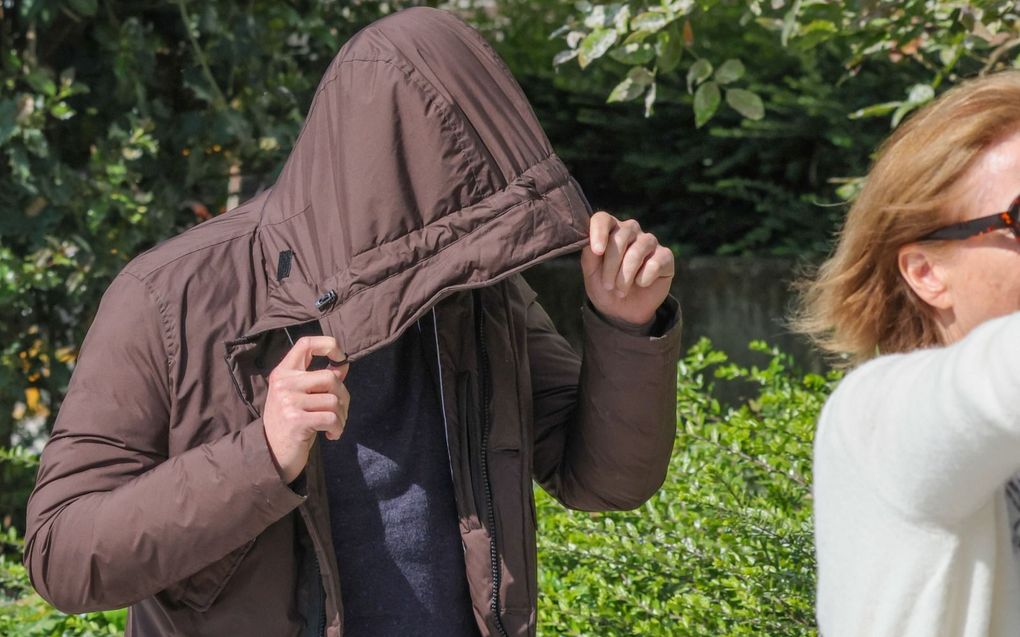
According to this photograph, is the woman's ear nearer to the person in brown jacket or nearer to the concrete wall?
the person in brown jacket

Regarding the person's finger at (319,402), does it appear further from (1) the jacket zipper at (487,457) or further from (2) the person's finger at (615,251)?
(2) the person's finger at (615,251)

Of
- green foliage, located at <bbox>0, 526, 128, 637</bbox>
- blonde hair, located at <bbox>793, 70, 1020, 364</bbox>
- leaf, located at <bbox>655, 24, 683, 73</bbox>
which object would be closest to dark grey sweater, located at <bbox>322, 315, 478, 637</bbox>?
blonde hair, located at <bbox>793, 70, 1020, 364</bbox>

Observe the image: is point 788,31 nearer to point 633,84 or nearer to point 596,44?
point 633,84

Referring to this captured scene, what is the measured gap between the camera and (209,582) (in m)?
1.55

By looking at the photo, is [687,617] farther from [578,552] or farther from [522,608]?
[522,608]

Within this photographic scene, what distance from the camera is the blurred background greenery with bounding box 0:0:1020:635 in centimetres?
296

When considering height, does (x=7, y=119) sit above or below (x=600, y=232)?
below

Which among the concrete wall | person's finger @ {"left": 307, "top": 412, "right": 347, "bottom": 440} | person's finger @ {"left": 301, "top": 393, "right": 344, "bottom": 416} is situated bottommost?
the concrete wall

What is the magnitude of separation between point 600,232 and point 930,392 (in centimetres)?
58

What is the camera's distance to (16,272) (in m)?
3.74

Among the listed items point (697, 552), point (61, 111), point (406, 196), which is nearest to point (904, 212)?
point (406, 196)

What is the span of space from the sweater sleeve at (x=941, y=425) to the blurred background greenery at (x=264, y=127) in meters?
1.51

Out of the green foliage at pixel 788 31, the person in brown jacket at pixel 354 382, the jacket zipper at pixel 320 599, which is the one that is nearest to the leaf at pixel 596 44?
the green foliage at pixel 788 31

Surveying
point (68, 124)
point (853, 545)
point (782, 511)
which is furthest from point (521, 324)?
point (68, 124)
